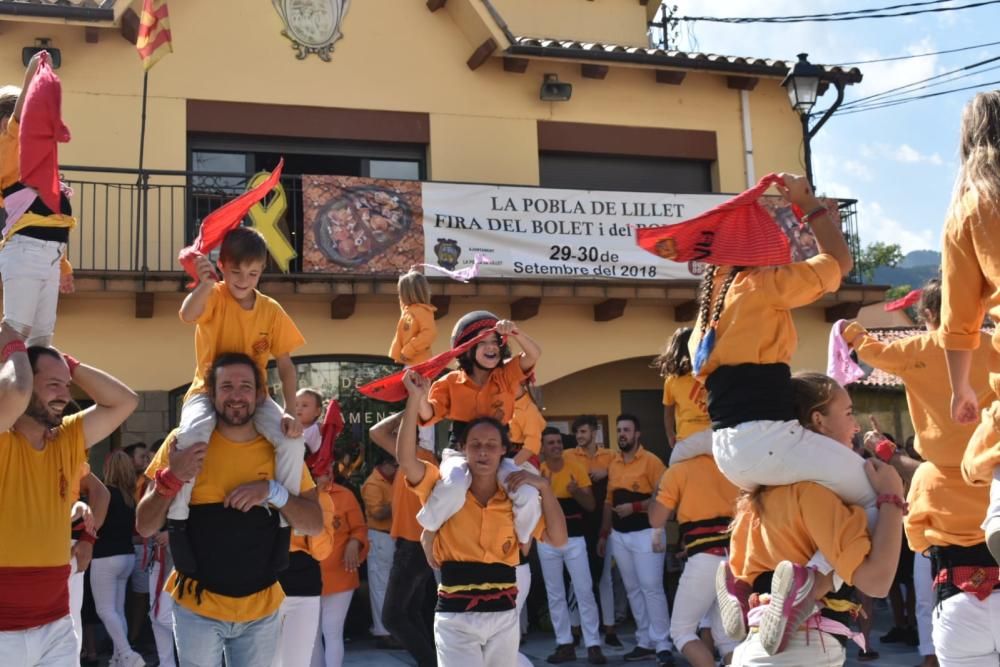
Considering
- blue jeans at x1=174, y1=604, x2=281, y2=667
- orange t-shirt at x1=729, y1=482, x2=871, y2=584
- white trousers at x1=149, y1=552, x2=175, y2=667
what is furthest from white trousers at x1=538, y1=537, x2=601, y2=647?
orange t-shirt at x1=729, y1=482, x2=871, y2=584

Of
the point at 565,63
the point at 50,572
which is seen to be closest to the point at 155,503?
the point at 50,572

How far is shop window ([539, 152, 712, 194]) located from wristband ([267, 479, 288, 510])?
10.7 m

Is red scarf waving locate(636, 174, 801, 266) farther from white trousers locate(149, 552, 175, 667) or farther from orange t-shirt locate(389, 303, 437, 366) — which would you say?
white trousers locate(149, 552, 175, 667)

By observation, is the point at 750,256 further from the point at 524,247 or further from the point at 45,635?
the point at 524,247

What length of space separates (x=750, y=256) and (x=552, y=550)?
6221 mm

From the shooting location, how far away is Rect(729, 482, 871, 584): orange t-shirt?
3.74 m

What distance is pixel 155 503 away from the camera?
4551mm

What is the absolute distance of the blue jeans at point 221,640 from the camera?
460cm

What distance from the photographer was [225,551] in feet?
15.2

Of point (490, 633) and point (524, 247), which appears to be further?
point (524, 247)

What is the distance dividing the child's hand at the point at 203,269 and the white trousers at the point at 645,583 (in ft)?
17.9

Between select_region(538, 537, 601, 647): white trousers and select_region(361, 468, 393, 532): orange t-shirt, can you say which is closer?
select_region(538, 537, 601, 647): white trousers

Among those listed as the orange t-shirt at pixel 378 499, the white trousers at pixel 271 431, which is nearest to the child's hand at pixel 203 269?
the white trousers at pixel 271 431

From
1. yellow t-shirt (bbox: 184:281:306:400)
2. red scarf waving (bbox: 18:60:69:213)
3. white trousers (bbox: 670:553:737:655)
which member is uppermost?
red scarf waving (bbox: 18:60:69:213)
